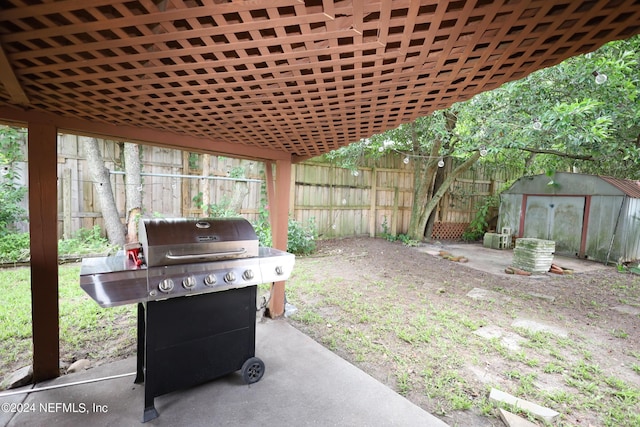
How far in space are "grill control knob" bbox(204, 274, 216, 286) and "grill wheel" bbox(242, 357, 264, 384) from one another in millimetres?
682

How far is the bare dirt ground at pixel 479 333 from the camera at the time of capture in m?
2.22

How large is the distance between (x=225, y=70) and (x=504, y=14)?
1.02 meters

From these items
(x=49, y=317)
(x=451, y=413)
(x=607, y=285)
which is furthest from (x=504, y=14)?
(x=607, y=285)

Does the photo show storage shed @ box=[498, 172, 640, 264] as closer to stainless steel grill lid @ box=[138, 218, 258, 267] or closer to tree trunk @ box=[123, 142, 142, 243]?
stainless steel grill lid @ box=[138, 218, 258, 267]

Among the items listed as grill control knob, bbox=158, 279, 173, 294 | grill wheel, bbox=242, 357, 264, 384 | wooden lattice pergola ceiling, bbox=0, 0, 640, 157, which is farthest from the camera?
grill wheel, bbox=242, 357, 264, 384

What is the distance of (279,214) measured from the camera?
10.3 feet

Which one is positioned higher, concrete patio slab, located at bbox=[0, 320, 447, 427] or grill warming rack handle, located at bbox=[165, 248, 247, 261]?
grill warming rack handle, located at bbox=[165, 248, 247, 261]

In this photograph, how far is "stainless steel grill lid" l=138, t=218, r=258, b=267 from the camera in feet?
5.52

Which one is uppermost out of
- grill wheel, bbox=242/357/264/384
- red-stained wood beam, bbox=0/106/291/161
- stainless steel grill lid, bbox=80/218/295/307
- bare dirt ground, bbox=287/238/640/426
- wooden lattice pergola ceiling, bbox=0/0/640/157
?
wooden lattice pergola ceiling, bbox=0/0/640/157

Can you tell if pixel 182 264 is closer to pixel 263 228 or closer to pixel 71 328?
pixel 71 328

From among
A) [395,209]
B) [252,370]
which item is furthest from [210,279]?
[395,209]

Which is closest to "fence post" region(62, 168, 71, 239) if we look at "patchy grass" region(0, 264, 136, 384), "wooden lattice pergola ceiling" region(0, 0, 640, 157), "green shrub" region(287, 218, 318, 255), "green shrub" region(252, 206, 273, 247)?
"patchy grass" region(0, 264, 136, 384)

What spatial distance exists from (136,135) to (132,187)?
3.86m

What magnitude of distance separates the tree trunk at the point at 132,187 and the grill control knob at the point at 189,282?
434 cm
